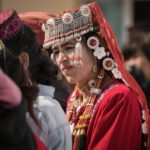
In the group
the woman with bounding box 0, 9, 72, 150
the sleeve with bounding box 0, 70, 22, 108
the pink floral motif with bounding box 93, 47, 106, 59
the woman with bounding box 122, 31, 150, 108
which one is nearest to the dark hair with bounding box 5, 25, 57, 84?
the woman with bounding box 0, 9, 72, 150

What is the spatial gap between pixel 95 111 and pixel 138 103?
0.84ft

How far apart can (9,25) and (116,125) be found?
0.98m

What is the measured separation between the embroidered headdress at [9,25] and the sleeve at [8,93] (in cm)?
74

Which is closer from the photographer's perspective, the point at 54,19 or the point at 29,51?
the point at 29,51

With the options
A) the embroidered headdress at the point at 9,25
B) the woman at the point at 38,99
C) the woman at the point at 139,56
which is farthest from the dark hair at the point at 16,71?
the woman at the point at 139,56

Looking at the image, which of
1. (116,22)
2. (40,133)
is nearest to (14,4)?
(116,22)

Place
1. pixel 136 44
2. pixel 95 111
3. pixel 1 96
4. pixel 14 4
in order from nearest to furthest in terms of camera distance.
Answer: pixel 1 96
pixel 95 111
pixel 136 44
pixel 14 4

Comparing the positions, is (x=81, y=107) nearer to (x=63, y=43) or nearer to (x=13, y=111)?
(x=63, y=43)

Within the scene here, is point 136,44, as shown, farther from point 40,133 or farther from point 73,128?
point 40,133

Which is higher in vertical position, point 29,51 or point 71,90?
point 29,51

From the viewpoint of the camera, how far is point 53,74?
3527mm

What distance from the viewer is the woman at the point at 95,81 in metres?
3.69

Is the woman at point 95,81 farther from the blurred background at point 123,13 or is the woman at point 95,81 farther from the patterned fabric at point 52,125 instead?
the blurred background at point 123,13

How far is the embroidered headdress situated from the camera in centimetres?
299
